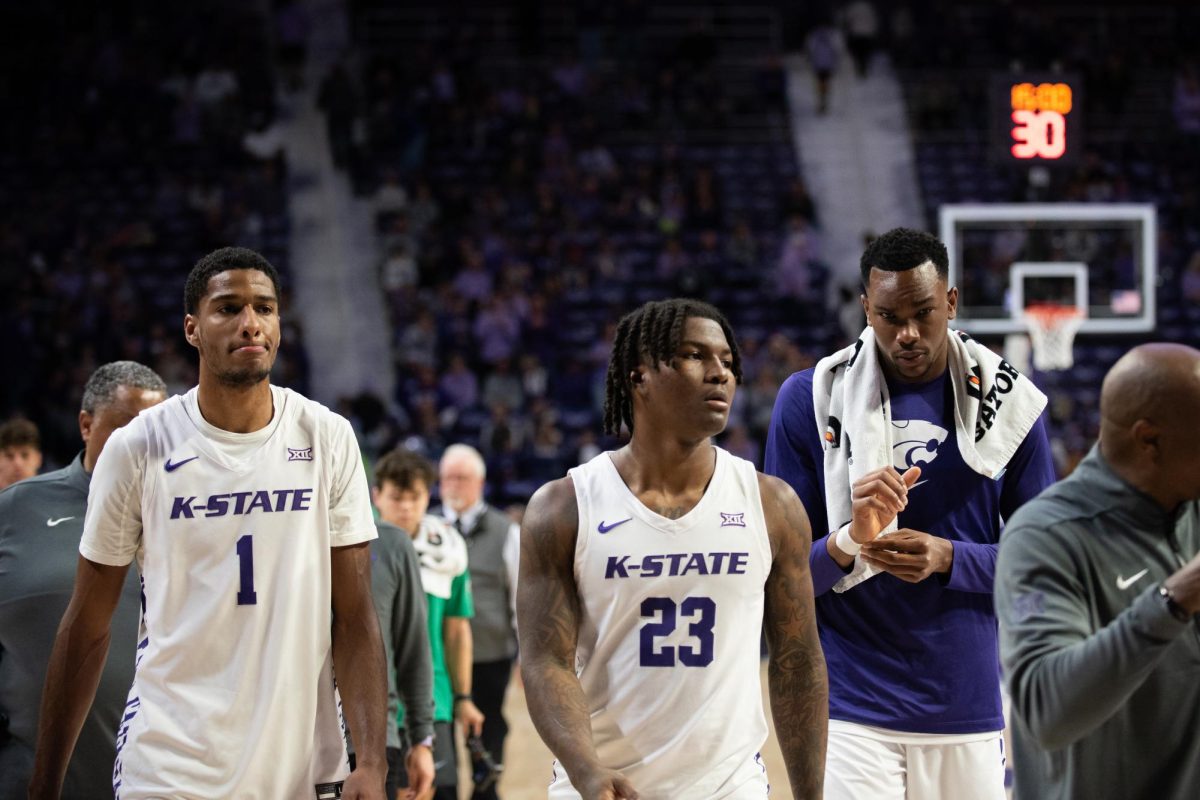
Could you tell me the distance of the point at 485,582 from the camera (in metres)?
8.80

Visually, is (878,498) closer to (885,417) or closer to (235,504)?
(885,417)

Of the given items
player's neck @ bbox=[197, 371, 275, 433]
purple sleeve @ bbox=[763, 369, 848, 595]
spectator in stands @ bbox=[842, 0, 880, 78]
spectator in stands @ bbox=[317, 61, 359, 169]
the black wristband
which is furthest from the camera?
spectator in stands @ bbox=[842, 0, 880, 78]

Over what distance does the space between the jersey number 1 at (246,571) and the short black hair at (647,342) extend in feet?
3.20

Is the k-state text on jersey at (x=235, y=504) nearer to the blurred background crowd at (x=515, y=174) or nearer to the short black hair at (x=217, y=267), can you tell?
the short black hair at (x=217, y=267)

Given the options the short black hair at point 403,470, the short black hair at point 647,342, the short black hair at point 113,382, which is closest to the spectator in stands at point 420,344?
the short black hair at point 403,470

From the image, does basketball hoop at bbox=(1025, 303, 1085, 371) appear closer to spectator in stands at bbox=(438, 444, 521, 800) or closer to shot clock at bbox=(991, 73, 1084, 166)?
shot clock at bbox=(991, 73, 1084, 166)

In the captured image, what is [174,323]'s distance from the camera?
18453 mm

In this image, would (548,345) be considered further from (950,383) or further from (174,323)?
(950,383)

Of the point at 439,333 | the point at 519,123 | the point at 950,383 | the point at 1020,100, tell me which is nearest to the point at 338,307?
the point at 439,333

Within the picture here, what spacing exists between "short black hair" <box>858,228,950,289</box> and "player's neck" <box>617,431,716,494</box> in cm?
102

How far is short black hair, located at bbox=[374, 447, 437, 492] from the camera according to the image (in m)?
6.74

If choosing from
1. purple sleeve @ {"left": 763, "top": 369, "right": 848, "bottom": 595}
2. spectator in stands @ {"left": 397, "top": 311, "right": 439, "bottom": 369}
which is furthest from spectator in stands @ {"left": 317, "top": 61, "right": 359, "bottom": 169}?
purple sleeve @ {"left": 763, "top": 369, "right": 848, "bottom": 595}

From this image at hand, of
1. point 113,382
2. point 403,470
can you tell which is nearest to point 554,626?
point 113,382

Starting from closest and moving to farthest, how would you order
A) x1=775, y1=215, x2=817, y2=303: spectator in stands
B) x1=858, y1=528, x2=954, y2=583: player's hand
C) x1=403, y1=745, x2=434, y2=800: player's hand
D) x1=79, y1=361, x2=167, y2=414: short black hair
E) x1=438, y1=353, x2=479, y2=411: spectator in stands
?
x1=858, y1=528, x2=954, y2=583: player's hand → x1=79, y1=361, x2=167, y2=414: short black hair → x1=403, y1=745, x2=434, y2=800: player's hand → x1=438, y1=353, x2=479, y2=411: spectator in stands → x1=775, y1=215, x2=817, y2=303: spectator in stands
